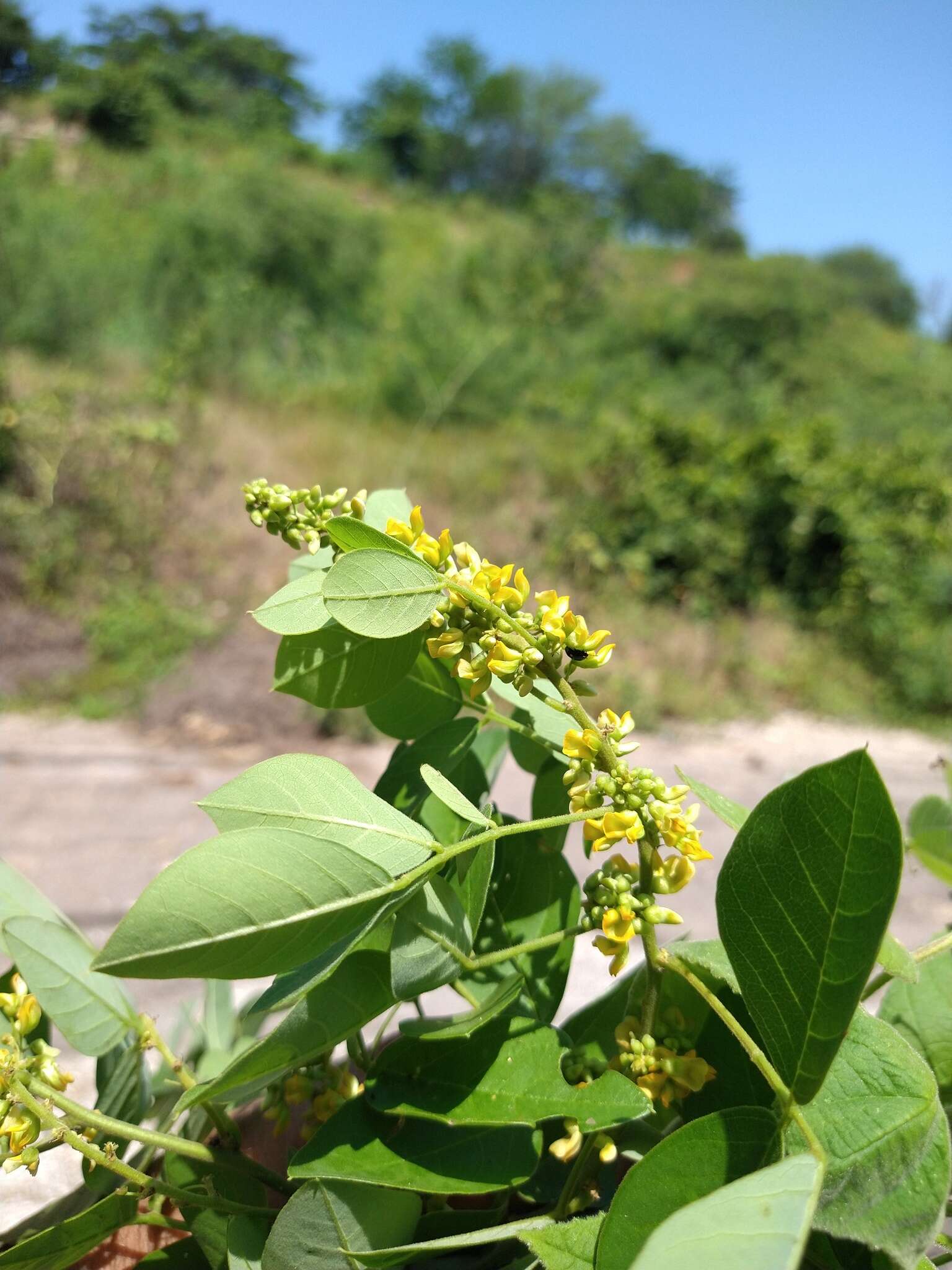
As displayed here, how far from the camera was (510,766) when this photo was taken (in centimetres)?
322

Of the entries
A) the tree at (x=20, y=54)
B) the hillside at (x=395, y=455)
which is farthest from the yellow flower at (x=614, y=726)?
the tree at (x=20, y=54)

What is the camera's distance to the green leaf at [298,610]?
1.26 ft

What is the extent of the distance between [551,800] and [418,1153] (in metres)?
0.18

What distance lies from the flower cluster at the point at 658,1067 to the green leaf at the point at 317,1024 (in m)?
0.10

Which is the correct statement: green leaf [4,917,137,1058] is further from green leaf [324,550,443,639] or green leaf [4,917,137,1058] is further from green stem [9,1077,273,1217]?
green leaf [324,550,443,639]

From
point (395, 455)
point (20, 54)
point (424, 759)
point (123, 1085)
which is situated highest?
point (20, 54)

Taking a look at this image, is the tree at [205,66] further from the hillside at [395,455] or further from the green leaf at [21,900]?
the green leaf at [21,900]

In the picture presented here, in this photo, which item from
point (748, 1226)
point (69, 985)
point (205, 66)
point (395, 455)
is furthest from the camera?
point (205, 66)

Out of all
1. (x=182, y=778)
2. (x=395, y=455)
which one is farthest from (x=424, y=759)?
(x=395, y=455)

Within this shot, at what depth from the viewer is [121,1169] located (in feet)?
1.21

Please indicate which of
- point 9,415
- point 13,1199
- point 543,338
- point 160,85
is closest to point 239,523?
point 9,415

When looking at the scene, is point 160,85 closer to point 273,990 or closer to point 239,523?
point 239,523

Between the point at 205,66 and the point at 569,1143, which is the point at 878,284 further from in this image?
the point at 569,1143

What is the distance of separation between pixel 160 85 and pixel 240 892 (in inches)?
750
